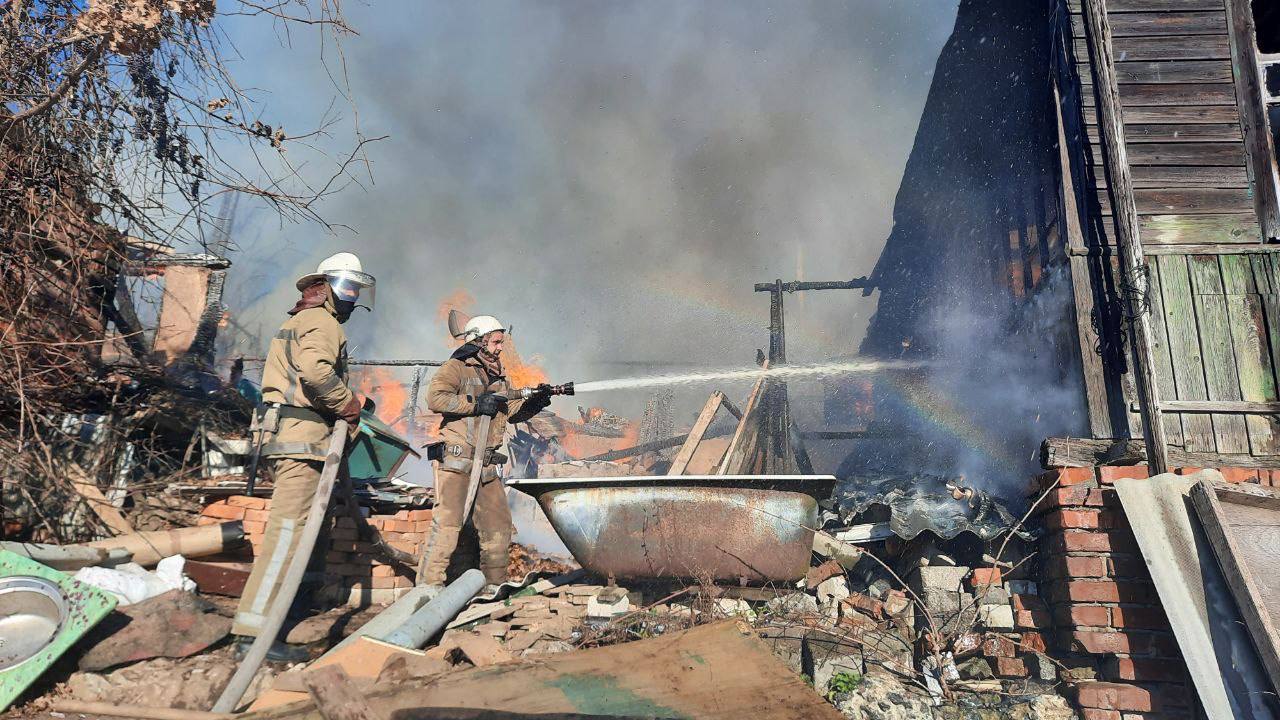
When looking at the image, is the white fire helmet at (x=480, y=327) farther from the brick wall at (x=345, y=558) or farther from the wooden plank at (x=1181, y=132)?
the wooden plank at (x=1181, y=132)

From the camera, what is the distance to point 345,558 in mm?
4758

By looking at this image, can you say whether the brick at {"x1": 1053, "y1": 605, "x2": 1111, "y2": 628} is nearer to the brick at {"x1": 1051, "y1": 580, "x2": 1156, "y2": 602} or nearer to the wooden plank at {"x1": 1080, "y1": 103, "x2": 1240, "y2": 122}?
the brick at {"x1": 1051, "y1": 580, "x2": 1156, "y2": 602}

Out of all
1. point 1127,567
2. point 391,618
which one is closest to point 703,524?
point 391,618

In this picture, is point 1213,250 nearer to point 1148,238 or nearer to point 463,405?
point 1148,238

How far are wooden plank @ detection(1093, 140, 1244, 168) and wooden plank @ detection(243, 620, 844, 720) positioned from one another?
4.60 m

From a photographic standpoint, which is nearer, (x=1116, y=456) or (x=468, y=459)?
(x=1116, y=456)

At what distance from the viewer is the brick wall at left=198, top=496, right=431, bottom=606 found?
15.0 feet

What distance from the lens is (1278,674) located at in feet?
8.79

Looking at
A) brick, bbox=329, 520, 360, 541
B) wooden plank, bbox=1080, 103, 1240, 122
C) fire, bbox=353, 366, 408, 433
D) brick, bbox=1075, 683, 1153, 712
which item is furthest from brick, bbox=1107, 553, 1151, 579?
fire, bbox=353, 366, 408, 433

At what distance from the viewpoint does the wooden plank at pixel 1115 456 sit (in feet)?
12.4

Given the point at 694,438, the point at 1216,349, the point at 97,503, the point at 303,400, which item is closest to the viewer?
the point at 303,400

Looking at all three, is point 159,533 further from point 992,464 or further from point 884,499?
point 992,464

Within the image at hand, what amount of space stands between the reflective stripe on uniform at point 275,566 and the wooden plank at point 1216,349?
5578mm

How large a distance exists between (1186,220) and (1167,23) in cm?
164
